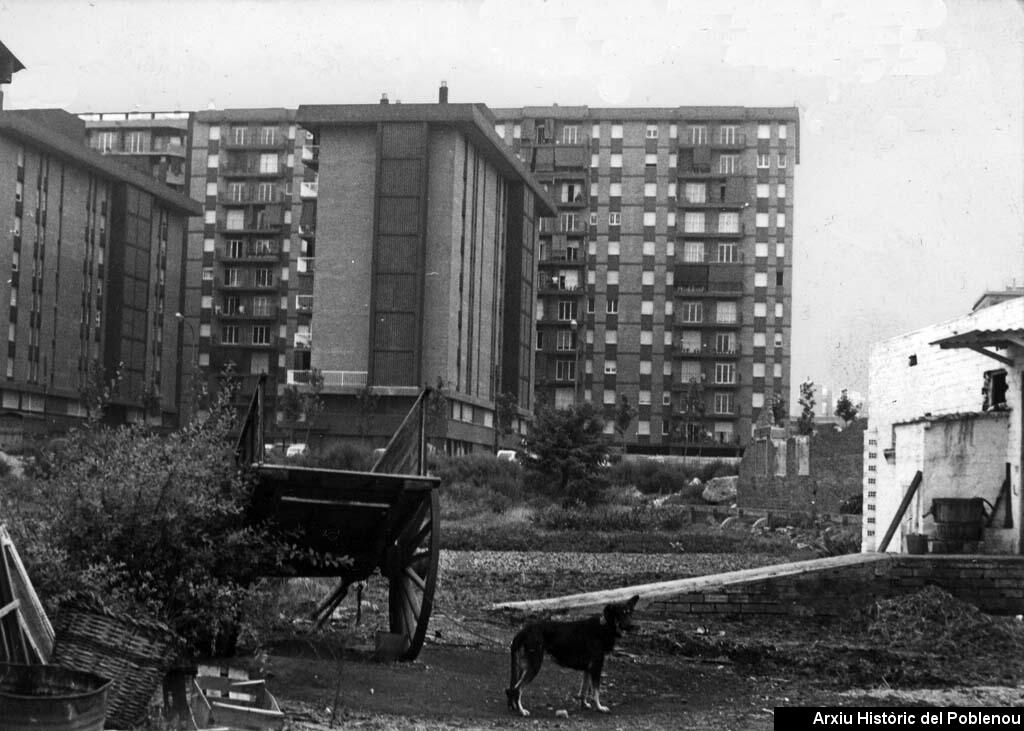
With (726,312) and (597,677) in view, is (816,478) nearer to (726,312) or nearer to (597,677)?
(597,677)

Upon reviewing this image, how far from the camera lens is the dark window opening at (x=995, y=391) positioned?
59.2 ft

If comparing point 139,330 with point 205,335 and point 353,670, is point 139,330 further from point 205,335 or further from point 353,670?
point 353,670

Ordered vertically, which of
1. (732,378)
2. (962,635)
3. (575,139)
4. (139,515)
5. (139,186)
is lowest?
(962,635)

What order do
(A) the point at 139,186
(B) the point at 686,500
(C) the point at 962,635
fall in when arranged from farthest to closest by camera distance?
(A) the point at 139,186
(B) the point at 686,500
(C) the point at 962,635

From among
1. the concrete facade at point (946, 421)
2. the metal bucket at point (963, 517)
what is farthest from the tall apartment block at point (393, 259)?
the metal bucket at point (963, 517)

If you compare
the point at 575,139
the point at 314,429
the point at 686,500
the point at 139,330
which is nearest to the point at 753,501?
the point at 686,500

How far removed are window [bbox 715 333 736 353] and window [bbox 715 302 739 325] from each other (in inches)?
45.5

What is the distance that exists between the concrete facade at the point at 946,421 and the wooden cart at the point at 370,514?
9064 mm

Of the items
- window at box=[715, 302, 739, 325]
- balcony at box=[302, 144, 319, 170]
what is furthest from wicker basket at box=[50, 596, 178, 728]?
window at box=[715, 302, 739, 325]

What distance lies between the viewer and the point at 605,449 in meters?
43.6

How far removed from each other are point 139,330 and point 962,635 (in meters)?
74.6

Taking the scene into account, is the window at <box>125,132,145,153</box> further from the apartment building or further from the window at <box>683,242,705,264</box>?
the window at <box>683,242,705,264</box>

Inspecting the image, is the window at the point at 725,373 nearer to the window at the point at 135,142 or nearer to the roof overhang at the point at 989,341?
the window at the point at 135,142

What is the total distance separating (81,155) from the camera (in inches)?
2955
